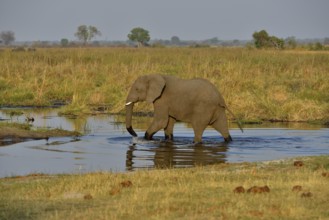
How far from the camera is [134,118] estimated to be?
2420 cm

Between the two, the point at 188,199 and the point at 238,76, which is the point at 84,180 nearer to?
the point at 188,199

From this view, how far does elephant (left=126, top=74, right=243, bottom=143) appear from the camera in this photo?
1836 cm

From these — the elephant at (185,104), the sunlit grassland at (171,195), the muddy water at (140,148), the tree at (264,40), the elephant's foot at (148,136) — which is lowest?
the muddy water at (140,148)

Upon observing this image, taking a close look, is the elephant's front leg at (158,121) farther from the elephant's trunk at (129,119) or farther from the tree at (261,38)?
the tree at (261,38)

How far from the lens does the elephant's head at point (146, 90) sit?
1850 cm

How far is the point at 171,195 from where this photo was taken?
33.2 ft

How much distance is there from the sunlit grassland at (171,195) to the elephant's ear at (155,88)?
5826mm

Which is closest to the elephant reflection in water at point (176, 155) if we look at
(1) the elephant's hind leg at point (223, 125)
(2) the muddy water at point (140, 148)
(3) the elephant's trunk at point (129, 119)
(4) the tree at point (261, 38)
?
(2) the muddy water at point (140, 148)

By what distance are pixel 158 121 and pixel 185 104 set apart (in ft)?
2.56

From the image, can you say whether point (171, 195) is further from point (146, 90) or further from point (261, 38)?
point (261, 38)

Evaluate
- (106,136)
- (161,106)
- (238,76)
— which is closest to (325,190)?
(161,106)

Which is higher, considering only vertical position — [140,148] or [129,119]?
[129,119]

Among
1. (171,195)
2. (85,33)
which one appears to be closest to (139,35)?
(85,33)

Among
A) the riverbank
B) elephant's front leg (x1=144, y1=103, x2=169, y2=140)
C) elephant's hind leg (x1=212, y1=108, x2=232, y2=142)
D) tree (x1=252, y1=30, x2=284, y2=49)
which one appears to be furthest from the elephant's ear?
tree (x1=252, y1=30, x2=284, y2=49)
